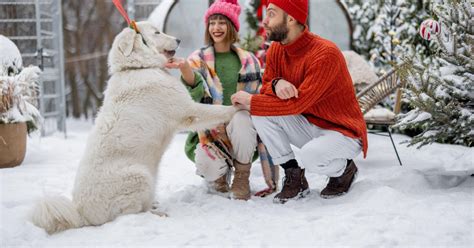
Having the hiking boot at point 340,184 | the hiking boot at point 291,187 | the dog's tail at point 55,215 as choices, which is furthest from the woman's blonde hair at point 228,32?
the dog's tail at point 55,215

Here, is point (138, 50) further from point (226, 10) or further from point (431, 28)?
point (431, 28)

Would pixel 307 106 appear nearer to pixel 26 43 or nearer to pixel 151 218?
pixel 151 218

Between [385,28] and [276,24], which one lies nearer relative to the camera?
[276,24]

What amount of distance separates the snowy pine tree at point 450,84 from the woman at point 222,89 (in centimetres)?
106

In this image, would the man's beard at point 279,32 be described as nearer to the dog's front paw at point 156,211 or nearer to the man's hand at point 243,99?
the man's hand at point 243,99

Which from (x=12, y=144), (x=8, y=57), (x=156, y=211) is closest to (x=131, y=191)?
(x=156, y=211)

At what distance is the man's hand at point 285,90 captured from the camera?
282cm

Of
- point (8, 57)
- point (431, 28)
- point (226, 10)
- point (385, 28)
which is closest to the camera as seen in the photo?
point (431, 28)

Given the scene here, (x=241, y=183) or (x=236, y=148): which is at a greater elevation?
(x=236, y=148)

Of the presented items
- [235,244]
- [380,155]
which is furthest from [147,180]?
[380,155]

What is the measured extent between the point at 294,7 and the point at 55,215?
176 cm

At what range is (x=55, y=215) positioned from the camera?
2.48 m

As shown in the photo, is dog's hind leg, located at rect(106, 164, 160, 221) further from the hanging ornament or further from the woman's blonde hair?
the hanging ornament

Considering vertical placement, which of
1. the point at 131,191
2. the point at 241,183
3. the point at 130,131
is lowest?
the point at 241,183
